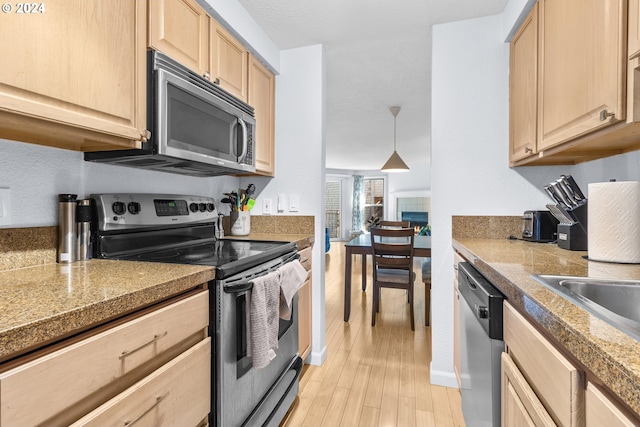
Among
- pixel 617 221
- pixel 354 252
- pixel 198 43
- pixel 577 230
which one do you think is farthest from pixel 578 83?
pixel 354 252

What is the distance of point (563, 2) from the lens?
4.31 feet

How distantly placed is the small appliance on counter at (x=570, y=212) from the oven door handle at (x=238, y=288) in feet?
4.77

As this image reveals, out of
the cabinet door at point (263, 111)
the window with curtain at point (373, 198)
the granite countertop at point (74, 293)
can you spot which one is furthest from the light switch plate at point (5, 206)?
the window with curtain at point (373, 198)

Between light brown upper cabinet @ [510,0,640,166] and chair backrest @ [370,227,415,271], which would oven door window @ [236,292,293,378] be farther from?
chair backrest @ [370,227,415,271]

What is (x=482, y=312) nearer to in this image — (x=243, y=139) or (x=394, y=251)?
(x=243, y=139)

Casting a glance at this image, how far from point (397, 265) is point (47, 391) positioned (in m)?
2.71

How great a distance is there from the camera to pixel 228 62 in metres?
1.80

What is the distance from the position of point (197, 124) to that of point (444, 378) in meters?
2.05

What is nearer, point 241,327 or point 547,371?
point 547,371

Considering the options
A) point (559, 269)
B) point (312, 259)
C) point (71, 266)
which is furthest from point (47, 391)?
point (312, 259)

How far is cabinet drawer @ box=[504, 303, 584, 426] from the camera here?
547mm

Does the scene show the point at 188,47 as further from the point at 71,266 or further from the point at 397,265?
the point at 397,265

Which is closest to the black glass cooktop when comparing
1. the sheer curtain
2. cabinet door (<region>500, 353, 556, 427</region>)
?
cabinet door (<region>500, 353, 556, 427</region>)

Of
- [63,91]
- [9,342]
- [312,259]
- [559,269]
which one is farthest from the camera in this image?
[312,259]
